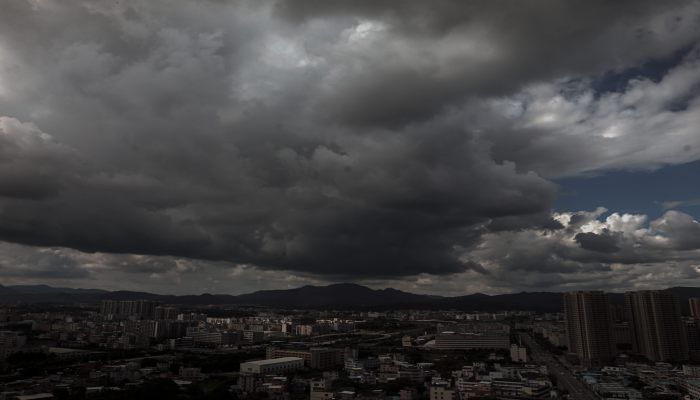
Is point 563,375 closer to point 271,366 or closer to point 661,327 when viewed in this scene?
point 661,327

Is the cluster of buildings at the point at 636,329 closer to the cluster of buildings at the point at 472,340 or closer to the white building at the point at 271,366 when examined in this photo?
the cluster of buildings at the point at 472,340

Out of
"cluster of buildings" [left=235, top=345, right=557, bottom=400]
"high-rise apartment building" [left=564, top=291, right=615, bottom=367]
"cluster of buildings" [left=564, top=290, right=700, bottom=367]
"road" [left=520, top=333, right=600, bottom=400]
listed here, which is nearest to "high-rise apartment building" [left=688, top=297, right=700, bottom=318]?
"cluster of buildings" [left=564, top=290, right=700, bottom=367]

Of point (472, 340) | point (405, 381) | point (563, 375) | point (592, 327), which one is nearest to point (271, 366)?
point (405, 381)

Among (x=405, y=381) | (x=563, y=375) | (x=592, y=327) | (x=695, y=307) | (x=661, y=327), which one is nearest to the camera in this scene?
(x=405, y=381)

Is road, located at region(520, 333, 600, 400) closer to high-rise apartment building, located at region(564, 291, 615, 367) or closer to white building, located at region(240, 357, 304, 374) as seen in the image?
high-rise apartment building, located at region(564, 291, 615, 367)

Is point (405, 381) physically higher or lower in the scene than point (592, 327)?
lower
